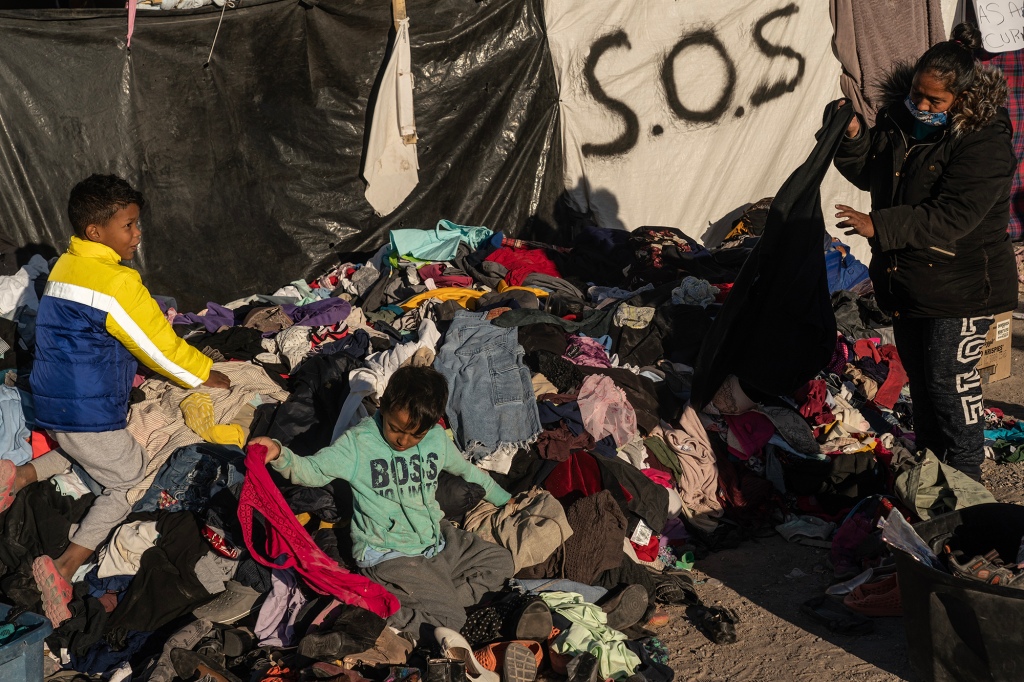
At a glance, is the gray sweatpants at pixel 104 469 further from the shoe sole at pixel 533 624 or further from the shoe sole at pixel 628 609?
the shoe sole at pixel 628 609

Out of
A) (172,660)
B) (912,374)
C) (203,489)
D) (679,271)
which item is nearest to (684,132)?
(679,271)

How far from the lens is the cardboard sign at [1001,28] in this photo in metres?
8.17

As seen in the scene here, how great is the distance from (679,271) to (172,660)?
4.43 m

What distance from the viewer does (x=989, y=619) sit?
3094 millimetres

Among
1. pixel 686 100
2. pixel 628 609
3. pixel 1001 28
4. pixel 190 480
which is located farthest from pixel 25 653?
pixel 1001 28

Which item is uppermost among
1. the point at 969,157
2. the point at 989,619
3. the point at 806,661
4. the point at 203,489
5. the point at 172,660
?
the point at 969,157

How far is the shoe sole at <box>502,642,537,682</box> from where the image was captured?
3488 millimetres

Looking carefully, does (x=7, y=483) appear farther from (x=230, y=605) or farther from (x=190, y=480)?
(x=230, y=605)

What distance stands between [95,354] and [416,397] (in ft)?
5.08

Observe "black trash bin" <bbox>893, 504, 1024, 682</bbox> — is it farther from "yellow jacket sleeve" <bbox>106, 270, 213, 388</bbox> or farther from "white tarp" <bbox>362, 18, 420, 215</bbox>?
"white tarp" <bbox>362, 18, 420, 215</bbox>

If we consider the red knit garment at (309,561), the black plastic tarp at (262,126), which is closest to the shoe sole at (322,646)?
the red knit garment at (309,561)

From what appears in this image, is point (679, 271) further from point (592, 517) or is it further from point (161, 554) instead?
point (161, 554)

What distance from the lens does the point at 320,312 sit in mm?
5934

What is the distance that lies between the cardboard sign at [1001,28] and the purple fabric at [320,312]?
6.24 meters
